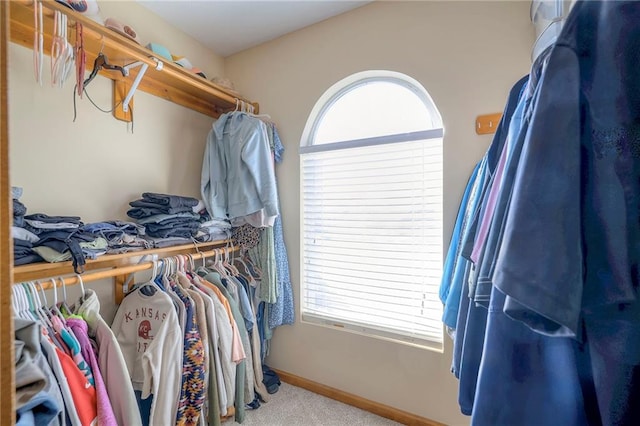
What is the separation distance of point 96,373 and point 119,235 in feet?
1.90

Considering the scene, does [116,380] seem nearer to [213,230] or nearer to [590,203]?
[213,230]

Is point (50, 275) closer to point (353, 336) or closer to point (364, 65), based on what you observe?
point (353, 336)

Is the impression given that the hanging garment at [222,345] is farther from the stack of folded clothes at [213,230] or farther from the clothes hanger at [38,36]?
the clothes hanger at [38,36]

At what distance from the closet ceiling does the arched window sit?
1.63 ft

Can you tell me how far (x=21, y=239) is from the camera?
97 cm

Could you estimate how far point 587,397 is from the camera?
49 cm

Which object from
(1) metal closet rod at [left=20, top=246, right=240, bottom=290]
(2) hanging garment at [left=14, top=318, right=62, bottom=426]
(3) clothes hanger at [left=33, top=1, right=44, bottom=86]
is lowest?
(2) hanging garment at [left=14, top=318, right=62, bottom=426]

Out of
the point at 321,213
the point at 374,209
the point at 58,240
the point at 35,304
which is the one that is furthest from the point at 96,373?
the point at 374,209

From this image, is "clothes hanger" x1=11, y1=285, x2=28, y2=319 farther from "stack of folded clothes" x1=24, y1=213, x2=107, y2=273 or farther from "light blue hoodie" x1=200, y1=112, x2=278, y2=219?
"light blue hoodie" x1=200, y1=112, x2=278, y2=219

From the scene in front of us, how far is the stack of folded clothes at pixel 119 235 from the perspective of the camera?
122cm

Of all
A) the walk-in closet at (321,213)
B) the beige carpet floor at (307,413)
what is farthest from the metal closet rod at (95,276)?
the beige carpet floor at (307,413)

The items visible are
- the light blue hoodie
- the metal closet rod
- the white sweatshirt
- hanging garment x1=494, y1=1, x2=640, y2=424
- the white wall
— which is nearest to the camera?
hanging garment x1=494, y1=1, x2=640, y2=424

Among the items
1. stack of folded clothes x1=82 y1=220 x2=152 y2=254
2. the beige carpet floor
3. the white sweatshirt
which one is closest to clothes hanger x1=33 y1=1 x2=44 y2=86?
stack of folded clothes x1=82 y1=220 x2=152 y2=254

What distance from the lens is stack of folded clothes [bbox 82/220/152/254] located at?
1217 millimetres
